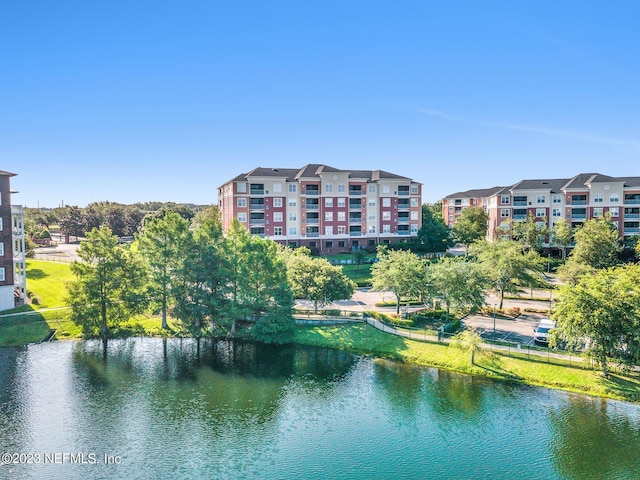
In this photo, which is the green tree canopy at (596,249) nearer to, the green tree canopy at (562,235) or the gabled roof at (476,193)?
the green tree canopy at (562,235)

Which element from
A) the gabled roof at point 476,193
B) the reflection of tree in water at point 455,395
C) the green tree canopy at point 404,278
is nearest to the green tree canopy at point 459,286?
the green tree canopy at point 404,278

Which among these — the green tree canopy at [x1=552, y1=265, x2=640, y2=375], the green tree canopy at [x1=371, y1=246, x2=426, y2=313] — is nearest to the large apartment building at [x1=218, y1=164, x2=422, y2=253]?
the green tree canopy at [x1=371, y1=246, x2=426, y2=313]

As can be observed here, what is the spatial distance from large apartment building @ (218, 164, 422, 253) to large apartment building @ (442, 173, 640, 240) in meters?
15.6

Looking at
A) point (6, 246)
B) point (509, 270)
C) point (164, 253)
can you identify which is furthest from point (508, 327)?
point (6, 246)

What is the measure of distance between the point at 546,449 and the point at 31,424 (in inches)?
1026

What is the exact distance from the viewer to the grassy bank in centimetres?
2783

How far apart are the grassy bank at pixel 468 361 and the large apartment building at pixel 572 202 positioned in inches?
1827

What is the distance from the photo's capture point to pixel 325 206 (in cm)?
7050

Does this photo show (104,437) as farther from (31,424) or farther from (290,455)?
(290,455)

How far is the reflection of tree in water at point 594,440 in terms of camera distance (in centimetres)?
2050

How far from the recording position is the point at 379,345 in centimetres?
3581

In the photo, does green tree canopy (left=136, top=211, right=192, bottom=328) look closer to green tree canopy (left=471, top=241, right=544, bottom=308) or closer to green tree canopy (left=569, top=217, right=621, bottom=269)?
green tree canopy (left=471, top=241, right=544, bottom=308)

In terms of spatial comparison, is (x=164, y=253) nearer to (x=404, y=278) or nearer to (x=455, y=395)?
(x=404, y=278)

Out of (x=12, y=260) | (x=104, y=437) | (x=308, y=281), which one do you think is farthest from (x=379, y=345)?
(x=12, y=260)
